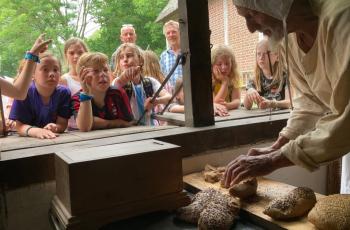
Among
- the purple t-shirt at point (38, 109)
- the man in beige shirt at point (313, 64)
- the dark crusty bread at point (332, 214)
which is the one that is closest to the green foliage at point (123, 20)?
the purple t-shirt at point (38, 109)

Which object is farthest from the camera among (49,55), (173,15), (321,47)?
(173,15)

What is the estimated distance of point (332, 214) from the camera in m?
1.07

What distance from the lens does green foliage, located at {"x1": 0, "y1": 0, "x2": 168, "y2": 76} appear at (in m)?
11.2

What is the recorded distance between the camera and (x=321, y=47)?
1164 millimetres

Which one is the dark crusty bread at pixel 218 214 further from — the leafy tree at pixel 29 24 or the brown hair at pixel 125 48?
the leafy tree at pixel 29 24

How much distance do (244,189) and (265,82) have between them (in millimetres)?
1620

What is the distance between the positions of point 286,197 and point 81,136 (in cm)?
110

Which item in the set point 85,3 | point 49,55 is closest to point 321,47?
point 49,55

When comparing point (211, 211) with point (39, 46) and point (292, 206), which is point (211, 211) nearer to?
point (292, 206)

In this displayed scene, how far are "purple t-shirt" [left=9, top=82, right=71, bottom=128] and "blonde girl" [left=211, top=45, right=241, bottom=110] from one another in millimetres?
1220

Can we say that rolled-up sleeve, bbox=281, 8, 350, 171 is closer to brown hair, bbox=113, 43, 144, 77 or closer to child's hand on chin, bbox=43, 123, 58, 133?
child's hand on chin, bbox=43, 123, 58, 133

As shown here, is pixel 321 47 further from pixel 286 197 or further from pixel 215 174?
pixel 215 174

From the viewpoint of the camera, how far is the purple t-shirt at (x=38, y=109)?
1.98m

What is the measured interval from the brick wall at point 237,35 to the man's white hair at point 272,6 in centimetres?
769
